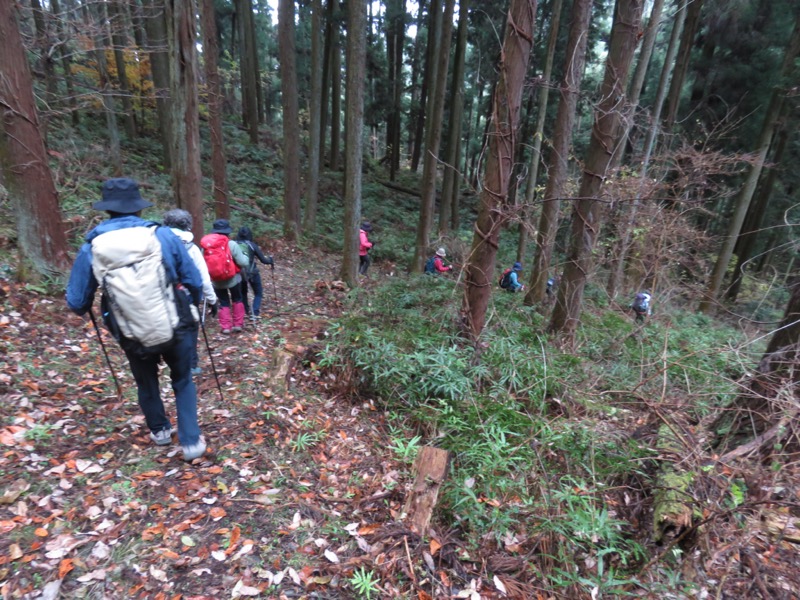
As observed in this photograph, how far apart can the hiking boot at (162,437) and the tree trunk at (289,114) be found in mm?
10483

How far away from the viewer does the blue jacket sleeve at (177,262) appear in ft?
9.61

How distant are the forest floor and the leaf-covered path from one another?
11 mm

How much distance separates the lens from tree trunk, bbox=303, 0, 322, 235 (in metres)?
13.1

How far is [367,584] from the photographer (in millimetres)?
2576

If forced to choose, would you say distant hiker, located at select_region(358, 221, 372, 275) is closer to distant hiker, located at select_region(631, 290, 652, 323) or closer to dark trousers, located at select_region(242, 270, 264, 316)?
dark trousers, located at select_region(242, 270, 264, 316)

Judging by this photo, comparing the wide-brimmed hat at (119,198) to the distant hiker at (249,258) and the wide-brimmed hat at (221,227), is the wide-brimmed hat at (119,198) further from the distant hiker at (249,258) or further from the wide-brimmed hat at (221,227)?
the distant hiker at (249,258)

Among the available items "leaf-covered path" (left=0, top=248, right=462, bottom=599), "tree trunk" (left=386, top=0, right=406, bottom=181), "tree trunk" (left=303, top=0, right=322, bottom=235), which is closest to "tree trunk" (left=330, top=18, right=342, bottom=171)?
"tree trunk" (left=386, top=0, right=406, bottom=181)

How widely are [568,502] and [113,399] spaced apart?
14.8ft

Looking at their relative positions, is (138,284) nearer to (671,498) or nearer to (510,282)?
(671,498)

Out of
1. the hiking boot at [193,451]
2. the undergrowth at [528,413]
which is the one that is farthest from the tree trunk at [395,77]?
the hiking boot at [193,451]

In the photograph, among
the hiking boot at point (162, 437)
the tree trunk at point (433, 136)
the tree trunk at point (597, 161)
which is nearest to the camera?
the hiking boot at point (162, 437)

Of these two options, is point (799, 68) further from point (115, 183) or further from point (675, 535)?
point (115, 183)

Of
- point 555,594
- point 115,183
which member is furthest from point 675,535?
point 115,183

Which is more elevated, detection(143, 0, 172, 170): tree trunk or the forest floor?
detection(143, 0, 172, 170): tree trunk
